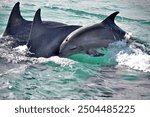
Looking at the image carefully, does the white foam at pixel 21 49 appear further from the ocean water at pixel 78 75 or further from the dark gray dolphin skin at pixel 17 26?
the dark gray dolphin skin at pixel 17 26

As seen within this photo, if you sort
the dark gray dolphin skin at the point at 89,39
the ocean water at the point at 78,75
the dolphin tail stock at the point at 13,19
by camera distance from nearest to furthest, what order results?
the ocean water at the point at 78,75 → the dark gray dolphin skin at the point at 89,39 → the dolphin tail stock at the point at 13,19

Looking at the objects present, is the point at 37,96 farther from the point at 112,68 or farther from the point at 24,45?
the point at 24,45

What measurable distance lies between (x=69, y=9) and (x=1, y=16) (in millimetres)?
4801

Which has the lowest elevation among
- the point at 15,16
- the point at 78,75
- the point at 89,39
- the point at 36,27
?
the point at 78,75

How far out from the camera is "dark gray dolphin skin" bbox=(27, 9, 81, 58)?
10.7 meters

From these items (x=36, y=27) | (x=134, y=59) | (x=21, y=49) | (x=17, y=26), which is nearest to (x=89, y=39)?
(x=134, y=59)

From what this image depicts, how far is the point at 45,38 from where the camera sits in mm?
11047

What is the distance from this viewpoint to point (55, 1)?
24922mm

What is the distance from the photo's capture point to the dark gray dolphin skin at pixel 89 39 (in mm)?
10398

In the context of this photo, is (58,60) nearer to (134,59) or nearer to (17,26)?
(134,59)

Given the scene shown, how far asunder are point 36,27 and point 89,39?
→ 1995 millimetres

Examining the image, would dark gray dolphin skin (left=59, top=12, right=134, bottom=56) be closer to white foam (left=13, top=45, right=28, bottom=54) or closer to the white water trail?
the white water trail

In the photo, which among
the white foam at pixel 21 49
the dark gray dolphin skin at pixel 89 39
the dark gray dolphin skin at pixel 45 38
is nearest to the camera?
the dark gray dolphin skin at pixel 89 39

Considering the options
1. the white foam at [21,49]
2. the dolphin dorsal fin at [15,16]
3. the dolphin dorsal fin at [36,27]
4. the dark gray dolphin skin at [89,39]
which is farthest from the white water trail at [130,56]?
the dolphin dorsal fin at [15,16]
